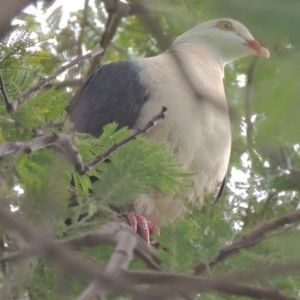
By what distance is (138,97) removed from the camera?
500 centimetres

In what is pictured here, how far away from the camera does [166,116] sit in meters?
4.82

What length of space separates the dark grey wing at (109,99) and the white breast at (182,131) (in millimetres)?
62

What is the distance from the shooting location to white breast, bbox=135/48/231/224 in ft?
15.7

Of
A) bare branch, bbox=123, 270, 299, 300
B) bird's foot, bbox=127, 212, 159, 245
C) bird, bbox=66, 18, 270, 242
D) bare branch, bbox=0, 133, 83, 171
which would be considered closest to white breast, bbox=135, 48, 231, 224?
bird, bbox=66, 18, 270, 242

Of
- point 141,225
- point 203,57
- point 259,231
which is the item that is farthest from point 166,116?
point 259,231

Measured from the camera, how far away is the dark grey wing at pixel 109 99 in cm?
501

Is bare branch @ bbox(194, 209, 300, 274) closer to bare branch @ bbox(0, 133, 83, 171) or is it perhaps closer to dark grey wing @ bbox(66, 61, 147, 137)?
bare branch @ bbox(0, 133, 83, 171)

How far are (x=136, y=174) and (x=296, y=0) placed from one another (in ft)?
4.62

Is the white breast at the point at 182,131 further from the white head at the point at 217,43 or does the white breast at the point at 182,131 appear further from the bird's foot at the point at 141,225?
the white head at the point at 217,43

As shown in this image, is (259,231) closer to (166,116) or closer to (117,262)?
(117,262)

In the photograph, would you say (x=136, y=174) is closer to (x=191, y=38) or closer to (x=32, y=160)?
(x=32, y=160)

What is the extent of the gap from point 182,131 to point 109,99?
25.2 inches

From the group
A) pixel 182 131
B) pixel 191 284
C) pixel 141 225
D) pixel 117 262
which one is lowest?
pixel 141 225

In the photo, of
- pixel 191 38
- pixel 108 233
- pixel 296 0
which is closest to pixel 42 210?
pixel 108 233
